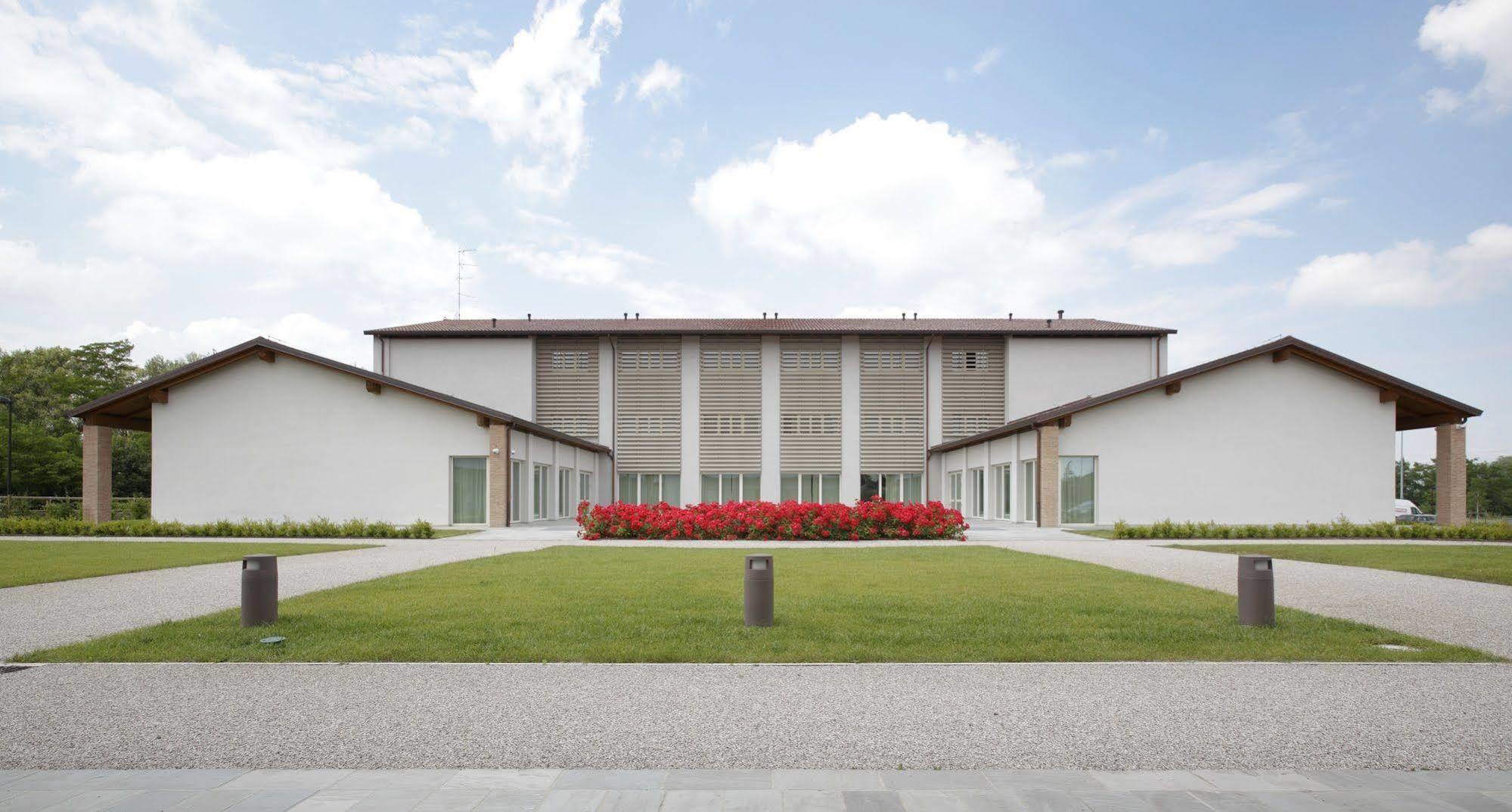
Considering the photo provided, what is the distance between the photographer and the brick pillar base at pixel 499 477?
29.2 m

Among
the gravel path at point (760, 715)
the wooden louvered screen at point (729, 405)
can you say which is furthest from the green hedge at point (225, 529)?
the gravel path at point (760, 715)

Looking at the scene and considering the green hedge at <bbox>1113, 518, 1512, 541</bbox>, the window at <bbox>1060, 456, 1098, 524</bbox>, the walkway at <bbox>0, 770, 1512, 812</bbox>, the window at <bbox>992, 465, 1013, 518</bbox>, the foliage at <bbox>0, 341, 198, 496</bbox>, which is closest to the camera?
the walkway at <bbox>0, 770, 1512, 812</bbox>

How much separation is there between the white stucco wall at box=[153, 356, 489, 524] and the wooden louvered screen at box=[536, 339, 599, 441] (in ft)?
42.3

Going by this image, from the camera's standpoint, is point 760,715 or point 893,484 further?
point 893,484

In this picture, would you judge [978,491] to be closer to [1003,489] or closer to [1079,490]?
[1003,489]

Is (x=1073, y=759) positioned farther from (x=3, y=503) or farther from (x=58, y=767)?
(x=3, y=503)

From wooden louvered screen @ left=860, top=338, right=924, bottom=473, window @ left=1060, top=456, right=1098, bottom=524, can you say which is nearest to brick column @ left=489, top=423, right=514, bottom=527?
window @ left=1060, top=456, right=1098, bottom=524

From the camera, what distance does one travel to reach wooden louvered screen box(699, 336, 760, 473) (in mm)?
42344

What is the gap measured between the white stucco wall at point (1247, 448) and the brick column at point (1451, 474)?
5.20ft

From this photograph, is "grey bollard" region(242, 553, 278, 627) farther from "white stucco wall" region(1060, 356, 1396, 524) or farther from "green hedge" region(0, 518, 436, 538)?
"white stucco wall" region(1060, 356, 1396, 524)

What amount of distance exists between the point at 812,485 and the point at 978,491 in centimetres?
818

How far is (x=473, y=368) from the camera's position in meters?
42.7

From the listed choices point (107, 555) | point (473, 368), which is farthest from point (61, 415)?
point (107, 555)

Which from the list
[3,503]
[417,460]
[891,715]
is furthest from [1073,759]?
[3,503]
